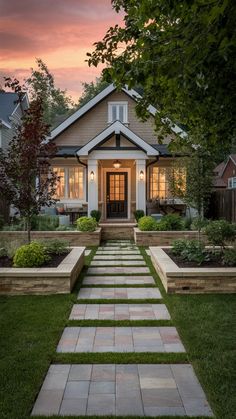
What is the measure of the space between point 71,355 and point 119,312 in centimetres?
170

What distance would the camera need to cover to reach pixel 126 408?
3197mm

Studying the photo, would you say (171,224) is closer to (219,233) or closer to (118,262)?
(118,262)

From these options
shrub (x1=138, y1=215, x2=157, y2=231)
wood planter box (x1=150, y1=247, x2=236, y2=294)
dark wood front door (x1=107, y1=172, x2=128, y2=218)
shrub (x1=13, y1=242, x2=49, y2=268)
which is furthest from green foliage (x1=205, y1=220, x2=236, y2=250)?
dark wood front door (x1=107, y1=172, x2=128, y2=218)

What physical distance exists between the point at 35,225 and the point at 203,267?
8.15m

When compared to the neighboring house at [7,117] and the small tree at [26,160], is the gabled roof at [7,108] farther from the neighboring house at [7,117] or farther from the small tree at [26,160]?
the small tree at [26,160]

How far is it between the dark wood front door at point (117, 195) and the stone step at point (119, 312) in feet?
39.4

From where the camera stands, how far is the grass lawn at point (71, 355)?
3.39m

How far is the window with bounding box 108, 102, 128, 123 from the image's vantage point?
18656 mm

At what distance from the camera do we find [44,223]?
14062mm

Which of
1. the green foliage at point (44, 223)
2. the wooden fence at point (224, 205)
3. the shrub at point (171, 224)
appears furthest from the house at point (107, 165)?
the shrub at point (171, 224)

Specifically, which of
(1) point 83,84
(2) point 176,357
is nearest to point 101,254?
(2) point 176,357

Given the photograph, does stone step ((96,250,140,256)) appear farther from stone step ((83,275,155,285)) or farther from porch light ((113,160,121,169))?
porch light ((113,160,121,169))

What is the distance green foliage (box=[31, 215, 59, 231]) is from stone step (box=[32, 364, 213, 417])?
9971 mm

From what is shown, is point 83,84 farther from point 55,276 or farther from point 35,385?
point 35,385
